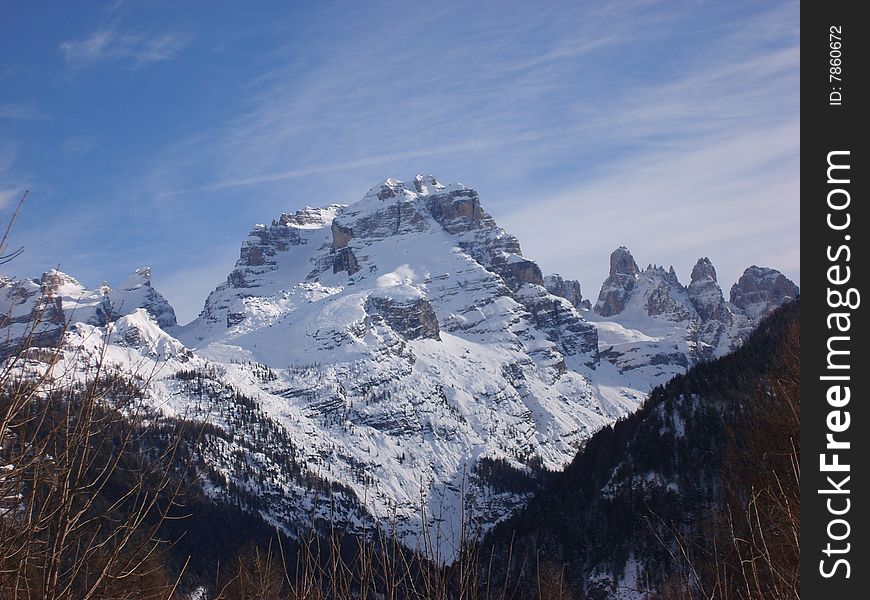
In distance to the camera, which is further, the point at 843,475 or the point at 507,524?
the point at 507,524

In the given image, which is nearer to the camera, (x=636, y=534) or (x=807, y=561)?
(x=807, y=561)

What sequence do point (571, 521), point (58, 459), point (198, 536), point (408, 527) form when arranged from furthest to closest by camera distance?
1. point (408, 527)
2. point (198, 536)
3. point (571, 521)
4. point (58, 459)

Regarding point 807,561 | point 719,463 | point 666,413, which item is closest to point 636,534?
point 719,463

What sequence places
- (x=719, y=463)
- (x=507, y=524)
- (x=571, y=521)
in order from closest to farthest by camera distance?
(x=719, y=463), (x=571, y=521), (x=507, y=524)

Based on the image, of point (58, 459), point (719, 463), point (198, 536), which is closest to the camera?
point (58, 459)

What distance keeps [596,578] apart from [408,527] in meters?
122

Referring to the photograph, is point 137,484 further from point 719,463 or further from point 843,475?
point 719,463

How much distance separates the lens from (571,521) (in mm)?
62781

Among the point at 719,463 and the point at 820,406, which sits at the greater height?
the point at 719,463

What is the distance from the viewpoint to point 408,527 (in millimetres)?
170625

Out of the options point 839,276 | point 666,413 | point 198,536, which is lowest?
point 198,536

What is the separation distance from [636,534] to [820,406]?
51.2m

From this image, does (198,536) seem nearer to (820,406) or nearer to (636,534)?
(636,534)

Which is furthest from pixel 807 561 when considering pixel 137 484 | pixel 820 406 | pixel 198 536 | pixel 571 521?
pixel 198 536
